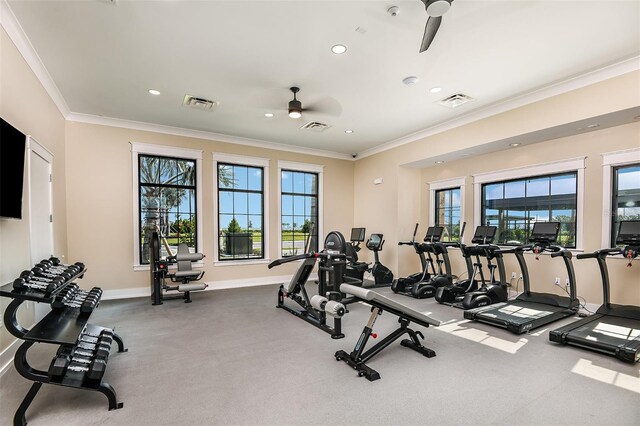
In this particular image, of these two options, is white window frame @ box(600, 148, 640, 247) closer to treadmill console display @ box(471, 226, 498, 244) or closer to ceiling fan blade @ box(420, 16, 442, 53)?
treadmill console display @ box(471, 226, 498, 244)

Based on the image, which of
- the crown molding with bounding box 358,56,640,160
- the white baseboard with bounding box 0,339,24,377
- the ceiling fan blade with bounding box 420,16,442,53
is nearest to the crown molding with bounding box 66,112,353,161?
the crown molding with bounding box 358,56,640,160

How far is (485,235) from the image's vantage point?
548 cm

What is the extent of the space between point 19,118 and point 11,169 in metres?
0.85

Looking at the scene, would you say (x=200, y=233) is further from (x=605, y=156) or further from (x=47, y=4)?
(x=605, y=156)

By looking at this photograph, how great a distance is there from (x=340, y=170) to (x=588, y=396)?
689 centimetres

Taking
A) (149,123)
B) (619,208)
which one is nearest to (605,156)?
(619,208)

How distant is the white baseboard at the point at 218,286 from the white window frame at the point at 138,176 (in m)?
0.44

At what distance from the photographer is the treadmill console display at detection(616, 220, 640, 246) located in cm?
387

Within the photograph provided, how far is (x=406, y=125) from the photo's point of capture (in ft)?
20.2

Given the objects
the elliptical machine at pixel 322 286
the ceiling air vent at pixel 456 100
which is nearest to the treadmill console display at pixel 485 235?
the ceiling air vent at pixel 456 100

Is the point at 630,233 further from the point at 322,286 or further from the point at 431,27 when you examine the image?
the point at 322,286

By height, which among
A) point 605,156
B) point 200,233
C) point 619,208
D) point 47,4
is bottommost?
point 200,233

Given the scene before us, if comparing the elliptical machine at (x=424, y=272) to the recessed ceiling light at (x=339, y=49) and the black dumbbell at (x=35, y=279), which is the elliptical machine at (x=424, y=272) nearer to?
the recessed ceiling light at (x=339, y=49)

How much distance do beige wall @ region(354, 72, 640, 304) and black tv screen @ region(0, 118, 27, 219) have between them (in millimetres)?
6342
